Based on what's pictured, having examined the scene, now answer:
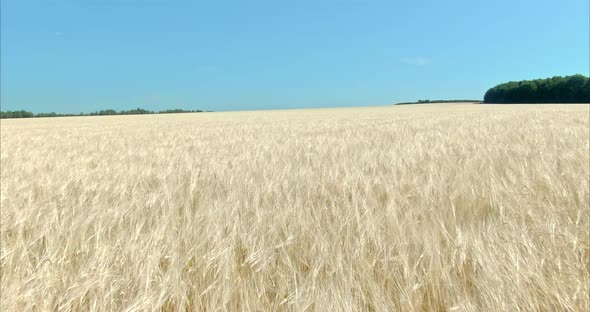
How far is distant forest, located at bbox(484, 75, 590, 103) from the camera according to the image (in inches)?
2262

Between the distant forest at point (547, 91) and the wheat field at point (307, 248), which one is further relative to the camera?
the distant forest at point (547, 91)

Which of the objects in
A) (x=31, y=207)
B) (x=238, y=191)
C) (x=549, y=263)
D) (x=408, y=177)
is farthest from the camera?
(x=408, y=177)

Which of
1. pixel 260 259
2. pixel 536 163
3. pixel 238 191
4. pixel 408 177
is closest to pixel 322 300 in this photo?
pixel 260 259

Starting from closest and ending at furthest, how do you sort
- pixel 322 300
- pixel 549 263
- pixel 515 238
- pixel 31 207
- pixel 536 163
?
pixel 322 300
pixel 549 263
pixel 515 238
pixel 31 207
pixel 536 163

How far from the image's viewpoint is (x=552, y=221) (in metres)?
1.17

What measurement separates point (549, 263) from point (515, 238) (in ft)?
0.50

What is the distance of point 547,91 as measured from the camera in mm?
61000

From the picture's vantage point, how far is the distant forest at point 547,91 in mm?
57463

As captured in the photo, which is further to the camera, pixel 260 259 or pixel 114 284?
pixel 260 259

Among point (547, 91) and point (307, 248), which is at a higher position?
point (547, 91)

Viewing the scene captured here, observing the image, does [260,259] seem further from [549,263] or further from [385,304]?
[549,263]

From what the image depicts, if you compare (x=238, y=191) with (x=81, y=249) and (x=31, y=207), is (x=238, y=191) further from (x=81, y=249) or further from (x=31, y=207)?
(x=31, y=207)

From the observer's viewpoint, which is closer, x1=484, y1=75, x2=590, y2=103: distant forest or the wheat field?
the wheat field

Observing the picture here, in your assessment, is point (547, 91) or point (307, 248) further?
point (547, 91)
